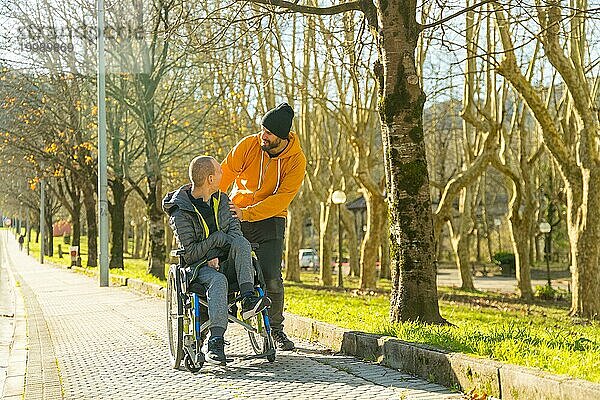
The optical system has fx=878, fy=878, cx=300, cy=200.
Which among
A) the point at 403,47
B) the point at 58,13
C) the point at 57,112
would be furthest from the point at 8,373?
the point at 57,112

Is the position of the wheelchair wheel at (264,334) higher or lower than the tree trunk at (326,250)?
lower

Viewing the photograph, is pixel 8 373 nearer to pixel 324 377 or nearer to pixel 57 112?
pixel 324 377

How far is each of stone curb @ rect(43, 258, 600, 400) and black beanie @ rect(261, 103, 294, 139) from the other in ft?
6.37

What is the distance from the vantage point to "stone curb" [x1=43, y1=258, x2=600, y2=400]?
16.4 feet

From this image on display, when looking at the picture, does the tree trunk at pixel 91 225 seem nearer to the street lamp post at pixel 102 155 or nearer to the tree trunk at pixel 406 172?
the street lamp post at pixel 102 155

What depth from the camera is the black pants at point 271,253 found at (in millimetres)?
8086

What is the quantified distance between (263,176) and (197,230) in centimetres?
114

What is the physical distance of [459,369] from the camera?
602 centimetres

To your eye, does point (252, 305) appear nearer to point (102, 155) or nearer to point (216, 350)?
point (216, 350)

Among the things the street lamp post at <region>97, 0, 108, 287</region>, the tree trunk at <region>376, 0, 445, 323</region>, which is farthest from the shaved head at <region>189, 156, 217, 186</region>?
the street lamp post at <region>97, 0, 108, 287</region>

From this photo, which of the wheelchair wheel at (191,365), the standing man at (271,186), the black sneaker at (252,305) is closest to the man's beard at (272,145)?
the standing man at (271,186)

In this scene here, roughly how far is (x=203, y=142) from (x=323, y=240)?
7.74 metres

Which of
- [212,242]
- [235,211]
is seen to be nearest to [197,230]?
[212,242]

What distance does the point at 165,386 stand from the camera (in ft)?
Answer: 21.5
